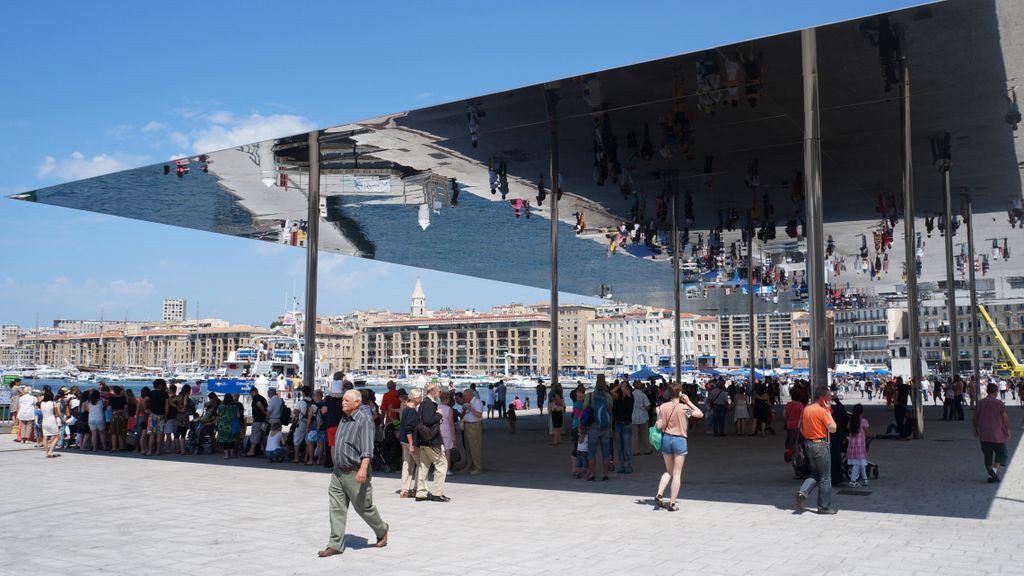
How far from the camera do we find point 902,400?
1877cm

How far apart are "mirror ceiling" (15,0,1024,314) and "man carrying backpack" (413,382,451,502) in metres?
4.84

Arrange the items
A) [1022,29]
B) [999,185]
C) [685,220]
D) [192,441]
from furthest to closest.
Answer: [685,220], [999,185], [192,441], [1022,29]

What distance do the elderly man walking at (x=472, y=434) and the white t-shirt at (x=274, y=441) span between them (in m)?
3.99

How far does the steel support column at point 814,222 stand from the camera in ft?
35.6

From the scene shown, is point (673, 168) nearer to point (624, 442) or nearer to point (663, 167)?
point (663, 167)

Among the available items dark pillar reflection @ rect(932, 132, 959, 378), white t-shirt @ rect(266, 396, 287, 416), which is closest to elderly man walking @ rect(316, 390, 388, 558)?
white t-shirt @ rect(266, 396, 287, 416)

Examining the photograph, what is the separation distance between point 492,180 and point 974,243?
17574 mm

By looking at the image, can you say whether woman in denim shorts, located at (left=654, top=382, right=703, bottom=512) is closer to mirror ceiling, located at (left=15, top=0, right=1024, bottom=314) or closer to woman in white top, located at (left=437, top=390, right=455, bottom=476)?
woman in white top, located at (left=437, top=390, right=455, bottom=476)

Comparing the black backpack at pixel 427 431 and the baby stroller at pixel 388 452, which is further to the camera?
the baby stroller at pixel 388 452

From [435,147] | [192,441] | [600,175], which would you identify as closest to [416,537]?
[435,147]

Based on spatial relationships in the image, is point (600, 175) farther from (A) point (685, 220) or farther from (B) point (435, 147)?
(A) point (685, 220)

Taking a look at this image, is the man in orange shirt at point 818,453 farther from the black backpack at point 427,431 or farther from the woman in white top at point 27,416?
the woman in white top at point 27,416

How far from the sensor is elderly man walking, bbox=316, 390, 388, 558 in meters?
7.63

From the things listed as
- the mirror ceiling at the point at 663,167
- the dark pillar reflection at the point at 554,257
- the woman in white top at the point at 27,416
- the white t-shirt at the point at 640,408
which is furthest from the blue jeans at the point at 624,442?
the woman in white top at the point at 27,416
